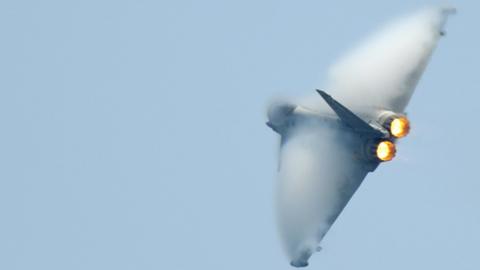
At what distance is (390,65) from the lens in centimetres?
5491

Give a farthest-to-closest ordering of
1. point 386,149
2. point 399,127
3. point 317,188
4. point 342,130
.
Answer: point 317,188, point 342,130, point 386,149, point 399,127

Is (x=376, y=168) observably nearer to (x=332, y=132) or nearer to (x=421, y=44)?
(x=332, y=132)

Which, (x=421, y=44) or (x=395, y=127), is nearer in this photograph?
(x=395, y=127)

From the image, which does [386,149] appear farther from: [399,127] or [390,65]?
[390,65]

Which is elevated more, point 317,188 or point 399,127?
point 399,127

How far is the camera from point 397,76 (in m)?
54.2

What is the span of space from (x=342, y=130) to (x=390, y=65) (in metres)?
3.66

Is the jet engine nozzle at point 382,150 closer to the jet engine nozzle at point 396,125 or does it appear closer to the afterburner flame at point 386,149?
the afterburner flame at point 386,149

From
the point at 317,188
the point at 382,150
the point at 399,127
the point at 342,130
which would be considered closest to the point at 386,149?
the point at 382,150

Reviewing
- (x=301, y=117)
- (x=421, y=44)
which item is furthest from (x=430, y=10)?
(x=301, y=117)

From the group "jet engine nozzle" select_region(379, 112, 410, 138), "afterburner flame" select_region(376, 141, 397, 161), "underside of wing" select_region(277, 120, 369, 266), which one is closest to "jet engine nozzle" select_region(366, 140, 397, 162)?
"afterburner flame" select_region(376, 141, 397, 161)

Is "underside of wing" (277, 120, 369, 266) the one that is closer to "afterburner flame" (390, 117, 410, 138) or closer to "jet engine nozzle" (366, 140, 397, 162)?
"jet engine nozzle" (366, 140, 397, 162)

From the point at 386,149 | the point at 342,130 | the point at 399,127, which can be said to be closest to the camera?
the point at 399,127

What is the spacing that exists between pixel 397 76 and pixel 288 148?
4.34 metres
